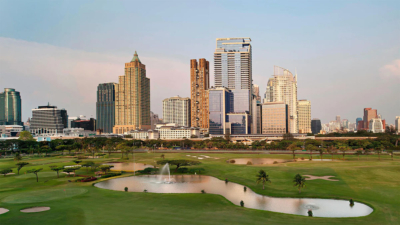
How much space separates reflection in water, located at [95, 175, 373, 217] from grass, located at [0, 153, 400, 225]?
2488 mm

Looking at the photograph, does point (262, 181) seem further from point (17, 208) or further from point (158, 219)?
point (17, 208)

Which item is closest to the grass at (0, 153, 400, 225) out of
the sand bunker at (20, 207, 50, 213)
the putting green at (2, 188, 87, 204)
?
the putting green at (2, 188, 87, 204)

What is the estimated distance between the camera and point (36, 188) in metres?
62.8

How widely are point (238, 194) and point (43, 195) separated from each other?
36766 millimetres

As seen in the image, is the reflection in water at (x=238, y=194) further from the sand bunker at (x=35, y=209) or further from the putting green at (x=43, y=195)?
the sand bunker at (x=35, y=209)

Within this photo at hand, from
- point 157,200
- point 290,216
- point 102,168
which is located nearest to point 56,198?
point 157,200

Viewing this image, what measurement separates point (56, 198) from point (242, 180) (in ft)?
133

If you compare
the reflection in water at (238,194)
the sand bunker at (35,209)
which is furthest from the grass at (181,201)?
the reflection in water at (238,194)

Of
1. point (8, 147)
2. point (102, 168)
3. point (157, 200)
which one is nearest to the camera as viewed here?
point (157, 200)

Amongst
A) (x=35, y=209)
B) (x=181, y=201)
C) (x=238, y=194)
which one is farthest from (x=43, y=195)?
(x=238, y=194)

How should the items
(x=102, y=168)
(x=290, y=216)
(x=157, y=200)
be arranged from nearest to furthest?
(x=290, y=216)
(x=157, y=200)
(x=102, y=168)

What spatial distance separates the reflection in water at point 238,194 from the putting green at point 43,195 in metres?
7.93

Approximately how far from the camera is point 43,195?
55.2 m

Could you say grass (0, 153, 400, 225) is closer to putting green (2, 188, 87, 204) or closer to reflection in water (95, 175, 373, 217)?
putting green (2, 188, 87, 204)
